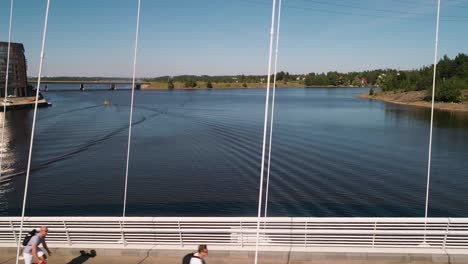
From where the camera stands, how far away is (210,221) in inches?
329

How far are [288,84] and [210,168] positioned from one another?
16602 centimetres

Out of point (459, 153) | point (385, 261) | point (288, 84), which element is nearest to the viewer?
point (385, 261)

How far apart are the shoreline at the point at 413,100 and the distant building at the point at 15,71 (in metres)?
72.4

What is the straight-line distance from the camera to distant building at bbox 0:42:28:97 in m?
78.0

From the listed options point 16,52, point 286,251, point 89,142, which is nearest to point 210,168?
point 89,142

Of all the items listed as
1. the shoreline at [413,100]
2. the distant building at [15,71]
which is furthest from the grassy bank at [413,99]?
the distant building at [15,71]

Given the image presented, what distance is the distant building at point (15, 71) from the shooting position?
78.0 m

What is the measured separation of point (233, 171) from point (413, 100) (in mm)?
63913

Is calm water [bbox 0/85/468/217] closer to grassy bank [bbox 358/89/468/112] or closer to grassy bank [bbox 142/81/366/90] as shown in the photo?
grassy bank [bbox 358/89/468/112]

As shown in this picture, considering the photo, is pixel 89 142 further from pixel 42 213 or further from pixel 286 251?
pixel 286 251

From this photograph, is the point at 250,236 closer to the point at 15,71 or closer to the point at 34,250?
the point at 34,250

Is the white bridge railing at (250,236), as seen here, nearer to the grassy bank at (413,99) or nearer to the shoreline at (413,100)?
the shoreline at (413,100)

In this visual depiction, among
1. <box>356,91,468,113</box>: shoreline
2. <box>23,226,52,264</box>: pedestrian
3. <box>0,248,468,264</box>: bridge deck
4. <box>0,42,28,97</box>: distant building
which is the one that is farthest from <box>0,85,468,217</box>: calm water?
<box>0,42,28,97</box>: distant building

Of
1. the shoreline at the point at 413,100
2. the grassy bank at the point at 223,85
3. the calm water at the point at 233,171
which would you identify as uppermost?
the grassy bank at the point at 223,85
